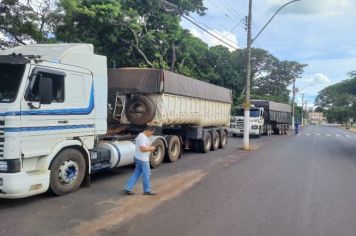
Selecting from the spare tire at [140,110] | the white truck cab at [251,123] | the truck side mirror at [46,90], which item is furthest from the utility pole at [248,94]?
the truck side mirror at [46,90]

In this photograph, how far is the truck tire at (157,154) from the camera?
13377 millimetres

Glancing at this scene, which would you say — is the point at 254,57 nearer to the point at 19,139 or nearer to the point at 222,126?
the point at 222,126

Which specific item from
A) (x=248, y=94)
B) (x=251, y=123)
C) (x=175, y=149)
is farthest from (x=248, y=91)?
(x=251, y=123)

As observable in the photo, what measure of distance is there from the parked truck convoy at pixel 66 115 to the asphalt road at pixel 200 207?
1.90 feet

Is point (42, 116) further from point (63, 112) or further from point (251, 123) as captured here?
point (251, 123)

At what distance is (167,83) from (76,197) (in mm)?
6491

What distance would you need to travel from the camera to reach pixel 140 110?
13930mm

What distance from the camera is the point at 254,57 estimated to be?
65.1 metres

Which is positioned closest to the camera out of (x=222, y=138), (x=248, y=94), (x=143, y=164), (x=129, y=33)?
(x=143, y=164)

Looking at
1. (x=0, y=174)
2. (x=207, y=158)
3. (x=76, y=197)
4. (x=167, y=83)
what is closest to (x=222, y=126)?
(x=207, y=158)

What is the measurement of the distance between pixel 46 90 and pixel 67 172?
1.89 meters

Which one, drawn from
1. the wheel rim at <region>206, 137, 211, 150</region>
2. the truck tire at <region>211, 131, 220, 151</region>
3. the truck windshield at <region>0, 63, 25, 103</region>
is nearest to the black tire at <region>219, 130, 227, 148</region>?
the truck tire at <region>211, 131, 220, 151</region>

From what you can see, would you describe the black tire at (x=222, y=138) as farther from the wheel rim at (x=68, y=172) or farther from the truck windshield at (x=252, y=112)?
the truck windshield at (x=252, y=112)

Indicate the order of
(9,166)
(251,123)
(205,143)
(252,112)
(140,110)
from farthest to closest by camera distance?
(252,112), (251,123), (205,143), (140,110), (9,166)
